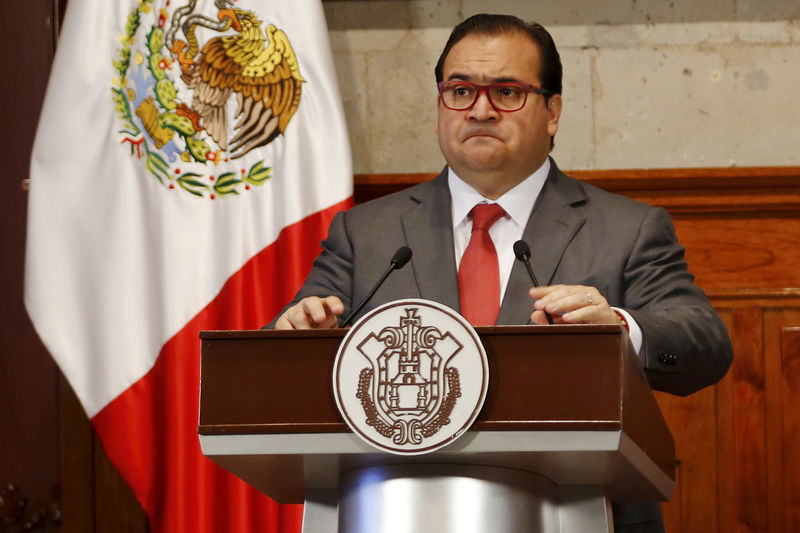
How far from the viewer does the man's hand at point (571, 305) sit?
5.24 ft

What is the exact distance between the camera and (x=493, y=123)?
2461 mm

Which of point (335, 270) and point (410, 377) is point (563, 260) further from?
point (410, 377)

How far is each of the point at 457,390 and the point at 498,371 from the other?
62 millimetres

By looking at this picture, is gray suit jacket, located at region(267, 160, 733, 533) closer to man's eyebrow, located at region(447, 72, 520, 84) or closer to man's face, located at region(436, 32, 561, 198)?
man's face, located at region(436, 32, 561, 198)

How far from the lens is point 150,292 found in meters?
3.16

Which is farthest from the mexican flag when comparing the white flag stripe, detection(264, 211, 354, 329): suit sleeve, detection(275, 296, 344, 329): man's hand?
detection(275, 296, 344, 329): man's hand

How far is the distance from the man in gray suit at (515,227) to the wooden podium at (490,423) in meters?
0.45

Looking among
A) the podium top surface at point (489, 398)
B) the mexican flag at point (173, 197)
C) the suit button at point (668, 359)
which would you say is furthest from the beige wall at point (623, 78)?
the podium top surface at point (489, 398)

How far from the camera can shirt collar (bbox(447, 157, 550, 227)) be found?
95.9 inches

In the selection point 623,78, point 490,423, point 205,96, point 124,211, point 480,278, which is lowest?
point 490,423

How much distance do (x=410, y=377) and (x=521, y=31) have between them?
132 centimetres

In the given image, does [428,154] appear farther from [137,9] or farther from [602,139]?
[137,9]

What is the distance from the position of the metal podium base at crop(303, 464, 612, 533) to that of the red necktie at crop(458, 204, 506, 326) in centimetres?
65

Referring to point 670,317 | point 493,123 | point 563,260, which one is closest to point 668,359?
point 670,317
